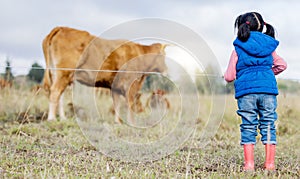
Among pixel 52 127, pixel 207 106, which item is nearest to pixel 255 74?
pixel 52 127

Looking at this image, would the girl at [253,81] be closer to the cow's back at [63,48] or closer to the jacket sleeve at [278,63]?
the jacket sleeve at [278,63]

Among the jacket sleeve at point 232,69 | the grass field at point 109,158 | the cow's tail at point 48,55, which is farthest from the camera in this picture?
the cow's tail at point 48,55

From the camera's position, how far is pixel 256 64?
11.3 feet

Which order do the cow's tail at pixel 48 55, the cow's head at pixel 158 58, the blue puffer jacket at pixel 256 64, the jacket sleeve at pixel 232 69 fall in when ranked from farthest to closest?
the cow's head at pixel 158 58 < the cow's tail at pixel 48 55 < the jacket sleeve at pixel 232 69 < the blue puffer jacket at pixel 256 64

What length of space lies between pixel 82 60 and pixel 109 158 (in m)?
4.16

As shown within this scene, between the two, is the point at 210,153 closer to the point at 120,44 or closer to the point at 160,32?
the point at 160,32

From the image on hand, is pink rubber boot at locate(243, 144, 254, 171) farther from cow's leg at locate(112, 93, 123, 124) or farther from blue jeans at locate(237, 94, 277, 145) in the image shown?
cow's leg at locate(112, 93, 123, 124)

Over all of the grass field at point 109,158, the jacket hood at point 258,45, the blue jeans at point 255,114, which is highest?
the jacket hood at point 258,45

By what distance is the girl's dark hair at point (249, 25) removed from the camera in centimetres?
347

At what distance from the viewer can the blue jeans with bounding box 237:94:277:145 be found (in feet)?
11.3

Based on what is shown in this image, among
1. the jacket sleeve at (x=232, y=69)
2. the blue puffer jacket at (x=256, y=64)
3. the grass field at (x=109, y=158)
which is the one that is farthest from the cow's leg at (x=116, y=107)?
the blue puffer jacket at (x=256, y=64)

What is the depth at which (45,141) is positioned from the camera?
506cm

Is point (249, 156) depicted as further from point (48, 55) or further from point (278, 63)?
point (48, 55)

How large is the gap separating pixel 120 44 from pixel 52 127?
2.30 metres
